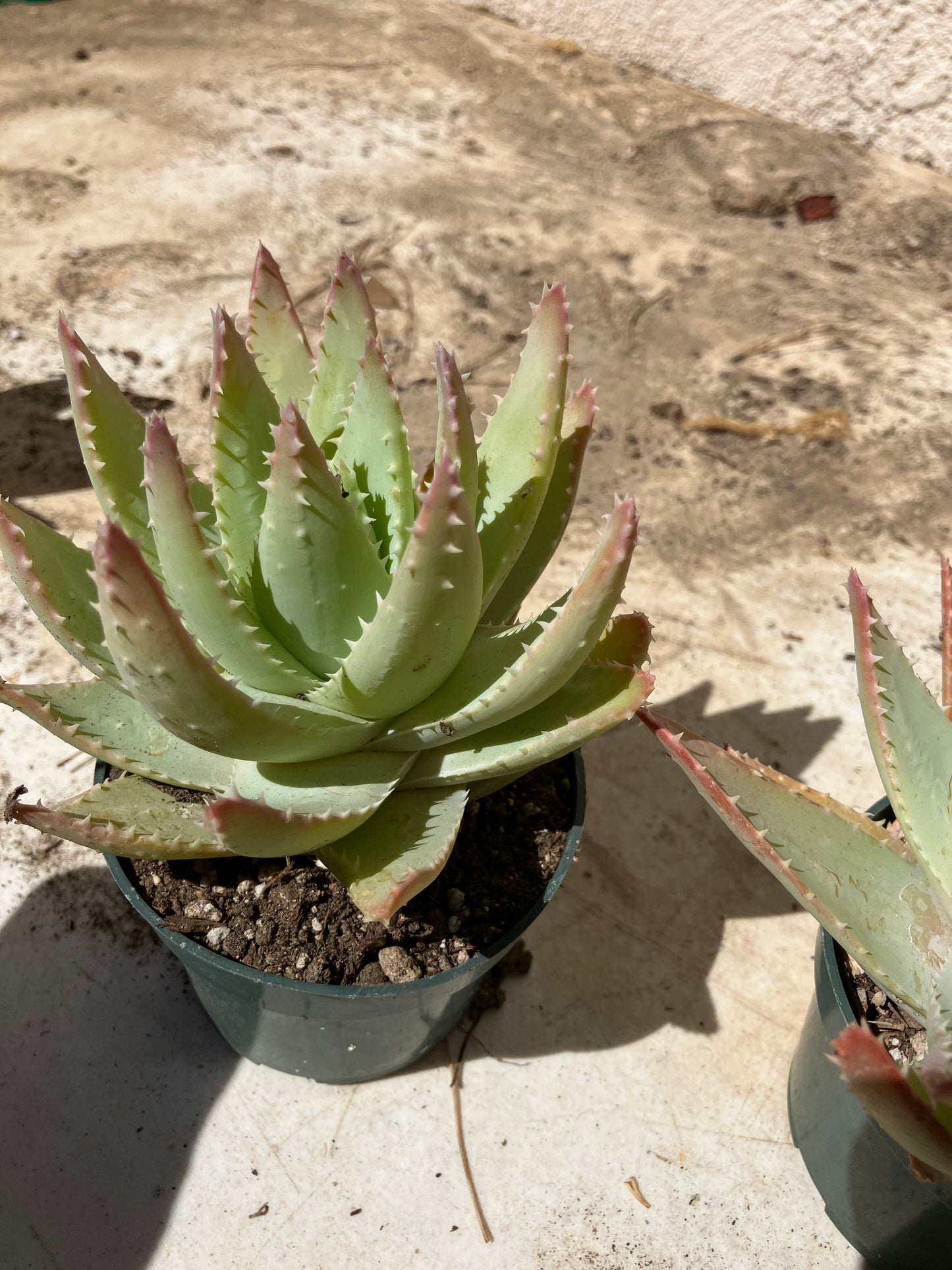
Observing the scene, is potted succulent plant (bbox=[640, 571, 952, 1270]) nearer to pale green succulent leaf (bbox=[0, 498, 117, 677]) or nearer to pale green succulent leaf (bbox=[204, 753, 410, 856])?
pale green succulent leaf (bbox=[204, 753, 410, 856])

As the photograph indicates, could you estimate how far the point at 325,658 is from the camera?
108cm

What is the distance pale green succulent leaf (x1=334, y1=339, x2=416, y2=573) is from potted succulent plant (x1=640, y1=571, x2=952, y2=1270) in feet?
1.11

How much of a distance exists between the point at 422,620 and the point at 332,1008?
51 centimetres

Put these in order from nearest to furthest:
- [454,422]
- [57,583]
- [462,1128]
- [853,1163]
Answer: [454,422] < [57,583] < [853,1163] < [462,1128]

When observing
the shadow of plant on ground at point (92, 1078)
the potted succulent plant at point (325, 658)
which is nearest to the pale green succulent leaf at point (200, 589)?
the potted succulent plant at point (325, 658)

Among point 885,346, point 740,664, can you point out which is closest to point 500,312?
point 885,346

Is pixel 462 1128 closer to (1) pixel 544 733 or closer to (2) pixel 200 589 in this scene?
(1) pixel 544 733

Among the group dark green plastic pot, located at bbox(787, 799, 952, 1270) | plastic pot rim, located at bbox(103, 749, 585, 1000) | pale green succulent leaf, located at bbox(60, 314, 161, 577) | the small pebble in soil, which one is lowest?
dark green plastic pot, located at bbox(787, 799, 952, 1270)

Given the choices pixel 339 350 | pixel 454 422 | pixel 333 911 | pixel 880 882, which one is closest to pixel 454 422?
pixel 454 422

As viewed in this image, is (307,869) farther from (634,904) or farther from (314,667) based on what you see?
(634,904)

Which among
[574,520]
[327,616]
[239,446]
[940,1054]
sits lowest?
[574,520]

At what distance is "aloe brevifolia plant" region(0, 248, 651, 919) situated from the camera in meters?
0.91

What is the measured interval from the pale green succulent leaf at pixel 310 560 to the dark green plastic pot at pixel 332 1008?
0.36m

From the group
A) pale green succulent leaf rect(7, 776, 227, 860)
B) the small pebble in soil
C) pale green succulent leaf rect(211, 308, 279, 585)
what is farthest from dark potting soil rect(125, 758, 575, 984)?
pale green succulent leaf rect(211, 308, 279, 585)
